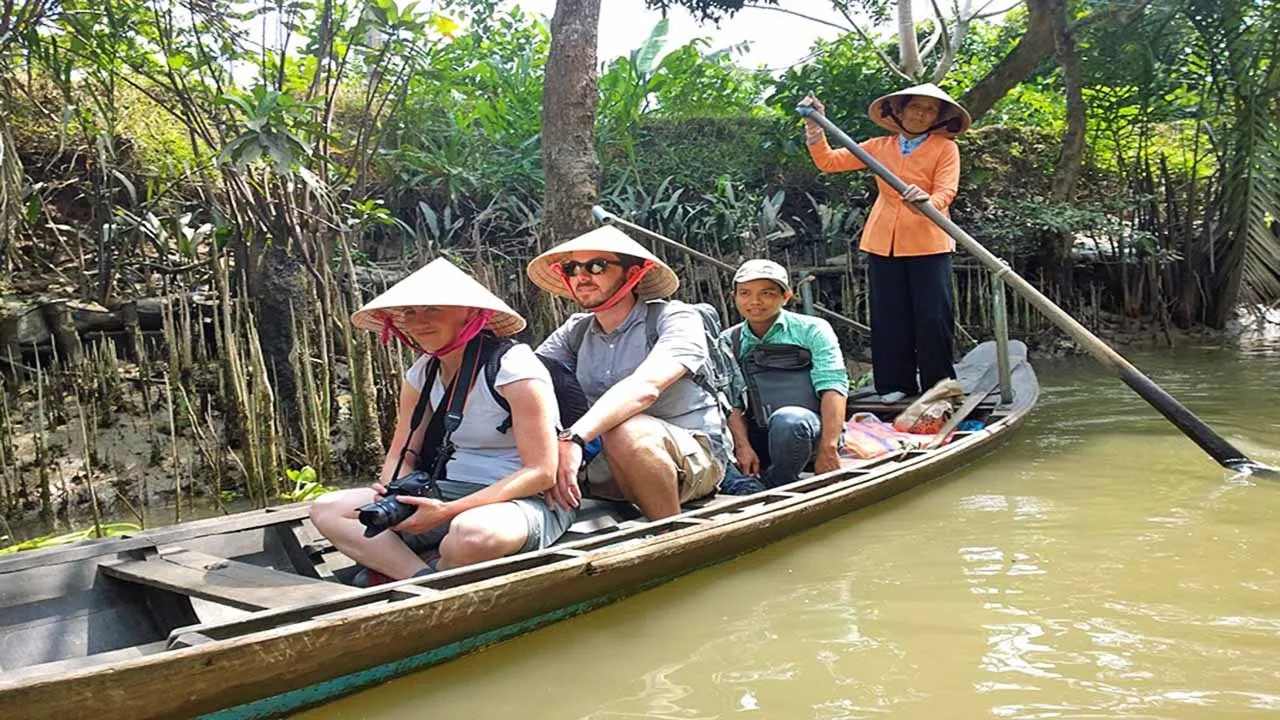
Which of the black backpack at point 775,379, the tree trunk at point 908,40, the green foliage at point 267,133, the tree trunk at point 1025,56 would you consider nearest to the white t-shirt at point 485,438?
the black backpack at point 775,379

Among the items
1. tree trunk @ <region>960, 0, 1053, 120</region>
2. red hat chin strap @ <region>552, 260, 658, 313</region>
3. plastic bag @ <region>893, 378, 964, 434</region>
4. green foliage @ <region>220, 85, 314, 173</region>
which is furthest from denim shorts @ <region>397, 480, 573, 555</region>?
tree trunk @ <region>960, 0, 1053, 120</region>

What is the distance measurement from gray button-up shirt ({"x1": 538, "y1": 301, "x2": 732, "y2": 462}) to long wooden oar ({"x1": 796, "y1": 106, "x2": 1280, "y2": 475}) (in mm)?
2217

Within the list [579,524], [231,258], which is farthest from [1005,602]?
[231,258]

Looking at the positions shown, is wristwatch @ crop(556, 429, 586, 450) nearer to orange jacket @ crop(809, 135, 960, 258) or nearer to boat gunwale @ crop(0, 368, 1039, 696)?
boat gunwale @ crop(0, 368, 1039, 696)

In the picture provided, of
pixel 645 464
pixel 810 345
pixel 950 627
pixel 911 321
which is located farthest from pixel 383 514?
pixel 911 321

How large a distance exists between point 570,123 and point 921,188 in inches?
88.9

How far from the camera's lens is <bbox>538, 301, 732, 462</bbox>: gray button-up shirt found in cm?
347

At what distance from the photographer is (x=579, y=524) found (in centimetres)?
342

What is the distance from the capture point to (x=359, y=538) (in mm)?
3002

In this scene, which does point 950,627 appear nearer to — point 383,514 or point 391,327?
point 383,514

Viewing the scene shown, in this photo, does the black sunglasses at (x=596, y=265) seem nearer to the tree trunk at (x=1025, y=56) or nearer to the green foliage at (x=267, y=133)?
the green foliage at (x=267, y=133)

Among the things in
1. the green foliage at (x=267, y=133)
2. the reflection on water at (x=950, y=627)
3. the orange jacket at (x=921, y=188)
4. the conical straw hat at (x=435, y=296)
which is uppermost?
the green foliage at (x=267, y=133)

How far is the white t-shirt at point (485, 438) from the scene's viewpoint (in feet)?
9.87

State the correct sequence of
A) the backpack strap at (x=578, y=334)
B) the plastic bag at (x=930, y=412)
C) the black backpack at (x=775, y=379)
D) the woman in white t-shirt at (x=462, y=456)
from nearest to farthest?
the woman in white t-shirt at (x=462, y=456)
the backpack strap at (x=578, y=334)
the black backpack at (x=775, y=379)
the plastic bag at (x=930, y=412)
